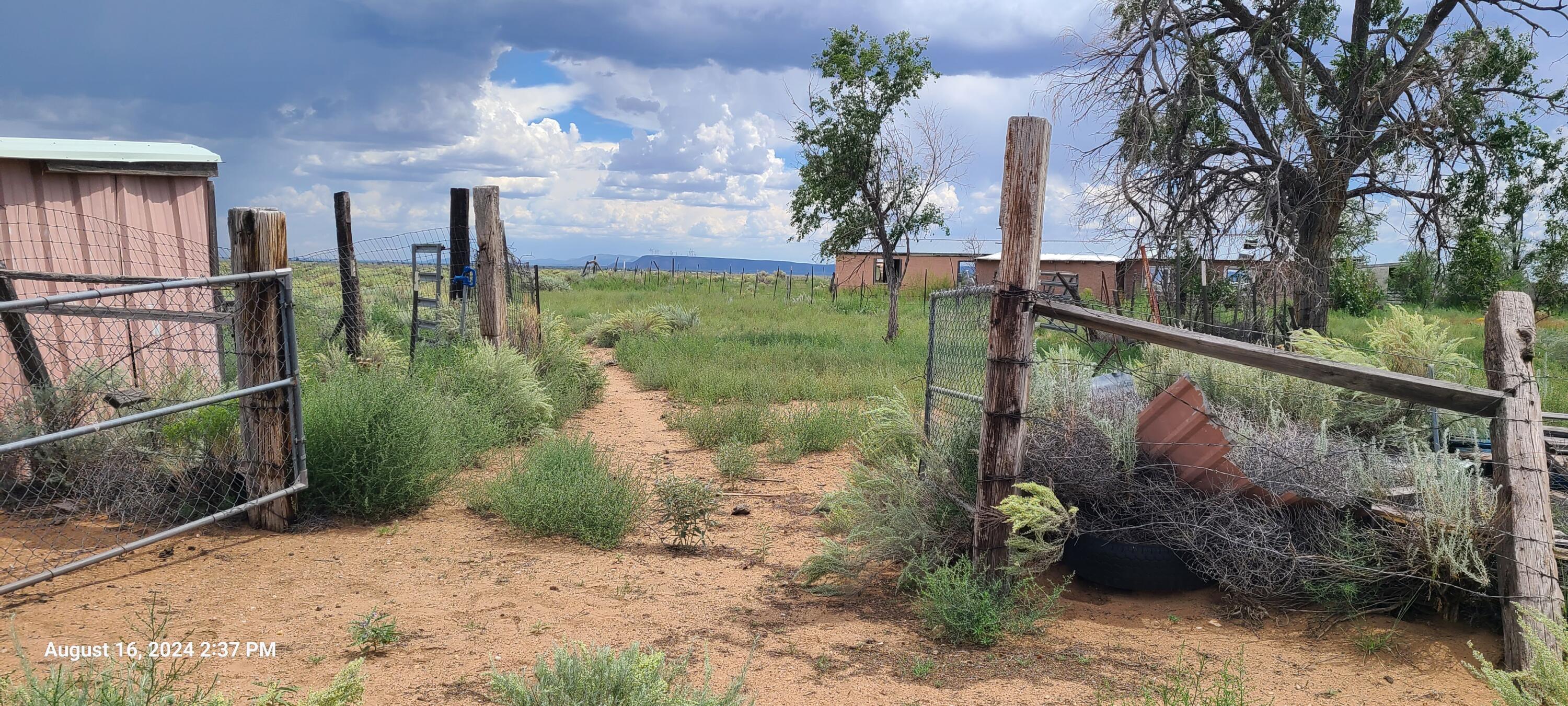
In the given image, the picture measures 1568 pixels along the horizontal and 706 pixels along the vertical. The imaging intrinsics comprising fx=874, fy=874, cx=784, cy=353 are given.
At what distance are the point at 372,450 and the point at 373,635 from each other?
2516 mm

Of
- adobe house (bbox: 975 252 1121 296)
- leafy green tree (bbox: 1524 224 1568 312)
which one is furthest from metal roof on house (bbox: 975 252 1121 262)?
leafy green tree (bbox: 1524 224 1568 312)

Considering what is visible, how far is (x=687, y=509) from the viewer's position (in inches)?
239

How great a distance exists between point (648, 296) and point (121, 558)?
86.1ft

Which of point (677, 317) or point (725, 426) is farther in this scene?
point (677, 317)

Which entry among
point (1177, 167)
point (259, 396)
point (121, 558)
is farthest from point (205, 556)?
point (1177, 167)

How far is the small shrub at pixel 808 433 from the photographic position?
29.0 ft

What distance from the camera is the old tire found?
16.2 feet

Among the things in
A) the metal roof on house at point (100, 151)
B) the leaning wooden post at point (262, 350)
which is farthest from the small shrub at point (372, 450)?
the metal roof on house at point (100, 151)

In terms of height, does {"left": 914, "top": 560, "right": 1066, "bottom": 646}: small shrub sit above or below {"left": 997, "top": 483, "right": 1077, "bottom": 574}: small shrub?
below

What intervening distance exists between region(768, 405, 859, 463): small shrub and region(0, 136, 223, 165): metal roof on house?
20.2 ft

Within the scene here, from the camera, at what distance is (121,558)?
17.3 feet

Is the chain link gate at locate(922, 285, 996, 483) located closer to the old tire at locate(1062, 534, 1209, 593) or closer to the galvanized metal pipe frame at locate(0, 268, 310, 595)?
the old tire at locate(1062, 534, 1209, 593)

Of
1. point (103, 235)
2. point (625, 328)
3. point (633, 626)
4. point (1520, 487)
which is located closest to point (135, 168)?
point (103, 235)

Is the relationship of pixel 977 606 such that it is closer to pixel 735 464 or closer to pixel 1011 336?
pixel 1011 336
